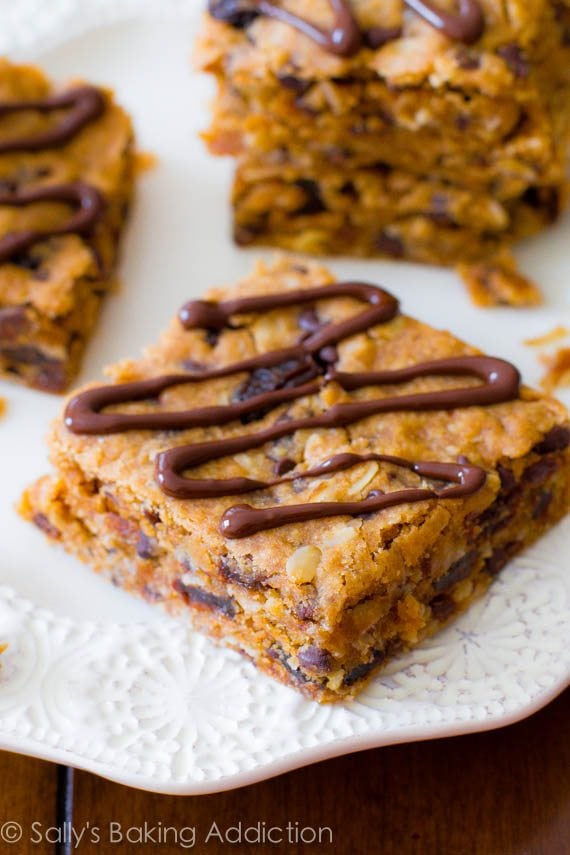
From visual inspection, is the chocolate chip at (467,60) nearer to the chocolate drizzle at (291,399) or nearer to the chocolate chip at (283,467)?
the chocolate drizzle at (291,399)

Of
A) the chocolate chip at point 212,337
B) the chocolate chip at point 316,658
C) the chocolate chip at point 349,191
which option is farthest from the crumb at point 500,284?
the chocolate chip at point 316,658

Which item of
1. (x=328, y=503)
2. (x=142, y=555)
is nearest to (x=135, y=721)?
(x=142, y=555)

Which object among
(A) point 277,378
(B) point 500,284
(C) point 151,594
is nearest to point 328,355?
(A) point 277,378

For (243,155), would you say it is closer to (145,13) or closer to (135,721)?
(145,13)

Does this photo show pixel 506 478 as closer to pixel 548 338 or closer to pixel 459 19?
pixel 548 338

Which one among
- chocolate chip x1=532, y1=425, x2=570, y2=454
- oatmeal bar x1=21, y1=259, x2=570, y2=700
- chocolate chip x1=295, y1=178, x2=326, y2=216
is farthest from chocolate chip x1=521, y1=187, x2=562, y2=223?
chocolate chip x1=532, y1=425, x2=570, y2=454

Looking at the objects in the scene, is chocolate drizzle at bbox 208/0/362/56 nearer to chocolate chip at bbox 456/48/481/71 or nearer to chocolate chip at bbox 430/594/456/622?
chocolate chip at bbox 456/48/481/71
